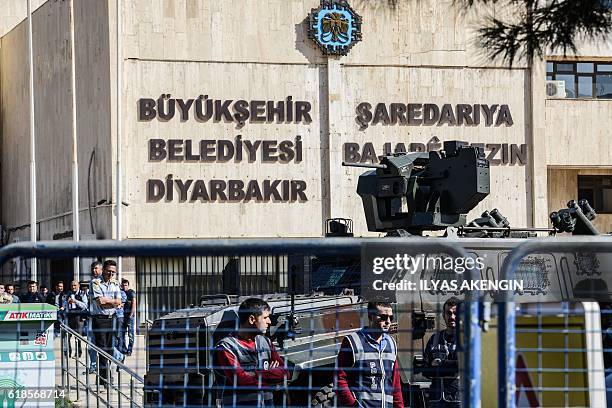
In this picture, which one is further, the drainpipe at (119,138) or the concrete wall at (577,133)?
the concrete wall at (577,133)

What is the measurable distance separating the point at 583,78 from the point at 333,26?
9907 mm

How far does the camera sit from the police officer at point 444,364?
8734 millimetres

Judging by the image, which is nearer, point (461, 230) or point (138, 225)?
point (461, 230)

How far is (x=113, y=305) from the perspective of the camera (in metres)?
9.84

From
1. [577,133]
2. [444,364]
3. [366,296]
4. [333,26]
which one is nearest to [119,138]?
[333,26]

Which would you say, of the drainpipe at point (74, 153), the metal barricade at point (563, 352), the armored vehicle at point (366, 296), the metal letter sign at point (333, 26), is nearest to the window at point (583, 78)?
the metal letter sign at point (333, 26)

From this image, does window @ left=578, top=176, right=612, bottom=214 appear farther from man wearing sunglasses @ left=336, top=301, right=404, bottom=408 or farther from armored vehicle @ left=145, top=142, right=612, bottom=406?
man wearing sunglasses @ left=336, top=301, right=404, bottom=408

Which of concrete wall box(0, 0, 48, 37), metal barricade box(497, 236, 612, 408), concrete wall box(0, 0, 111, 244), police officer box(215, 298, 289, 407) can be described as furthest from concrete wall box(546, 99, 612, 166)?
metal barricade box(497, 236, 612, 408)

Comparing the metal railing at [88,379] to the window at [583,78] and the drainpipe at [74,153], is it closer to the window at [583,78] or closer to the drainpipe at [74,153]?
the drainpipe at [74,153]

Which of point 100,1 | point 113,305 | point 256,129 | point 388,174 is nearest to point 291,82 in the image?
point 256,129

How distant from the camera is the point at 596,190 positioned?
47188mm

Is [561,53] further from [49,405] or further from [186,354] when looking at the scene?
[49,405]

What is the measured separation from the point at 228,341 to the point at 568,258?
13.3 feet

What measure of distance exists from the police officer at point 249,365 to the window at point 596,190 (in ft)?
129
